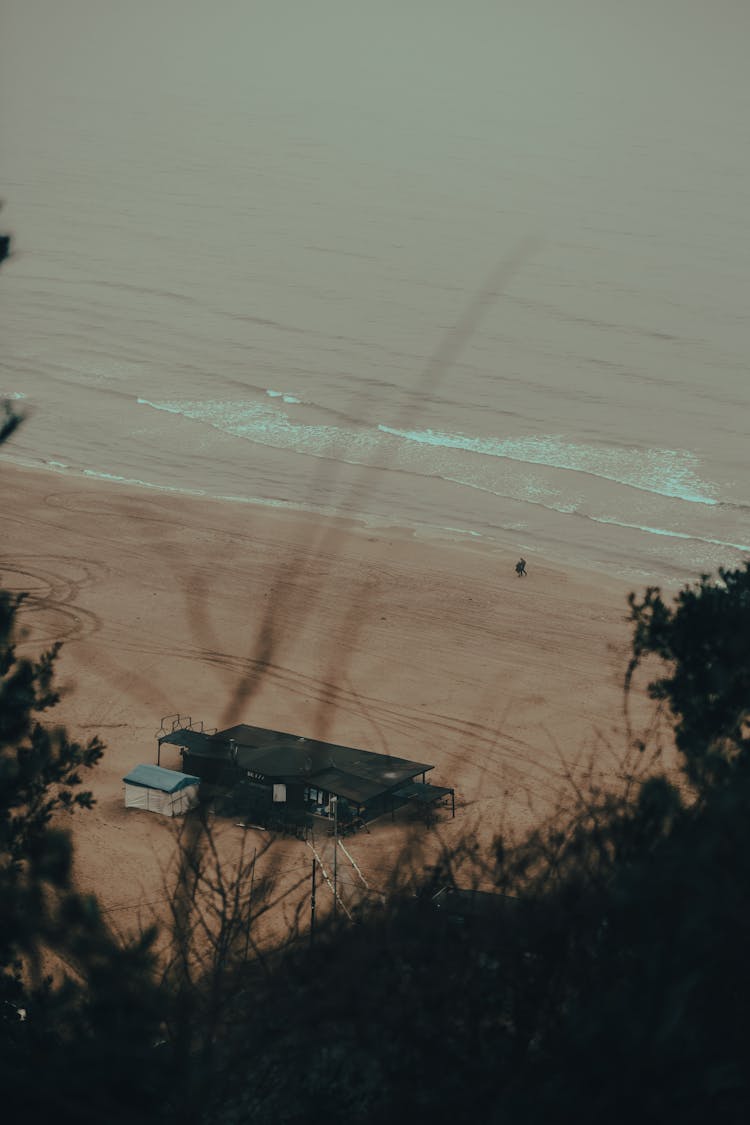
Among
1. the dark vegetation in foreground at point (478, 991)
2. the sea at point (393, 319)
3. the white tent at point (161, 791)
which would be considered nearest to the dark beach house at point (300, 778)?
the white tent at point (161, 791)

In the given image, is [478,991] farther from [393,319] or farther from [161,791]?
[393,319]

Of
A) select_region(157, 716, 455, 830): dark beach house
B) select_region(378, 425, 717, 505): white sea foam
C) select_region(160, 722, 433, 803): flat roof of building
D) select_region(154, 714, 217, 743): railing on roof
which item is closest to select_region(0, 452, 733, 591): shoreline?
select_region(378, 425, 717, 505): white sea foam

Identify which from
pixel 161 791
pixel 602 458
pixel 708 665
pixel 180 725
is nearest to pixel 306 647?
pixel 180 725

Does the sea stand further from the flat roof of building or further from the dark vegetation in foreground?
the dark vegetation in foreground

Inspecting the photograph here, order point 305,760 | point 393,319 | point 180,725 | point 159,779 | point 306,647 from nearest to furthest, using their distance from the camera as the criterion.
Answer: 1. point 159,779
2. point 305,760
3. point 180,725
4. point 306,647
5. point 393,319

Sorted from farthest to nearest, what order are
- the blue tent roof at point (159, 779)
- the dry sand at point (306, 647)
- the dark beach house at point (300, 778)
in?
the dry sand at point (306, 647) → the dark beach house at point (300, 778) → the blue tent roof at point (159, 779)

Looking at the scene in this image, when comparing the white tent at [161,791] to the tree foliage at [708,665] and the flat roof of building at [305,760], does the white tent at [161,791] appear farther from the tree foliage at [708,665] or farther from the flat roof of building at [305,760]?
the tree foliage at [708,665]

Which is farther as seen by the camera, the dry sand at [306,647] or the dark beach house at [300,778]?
the dry sand at [306,647]
